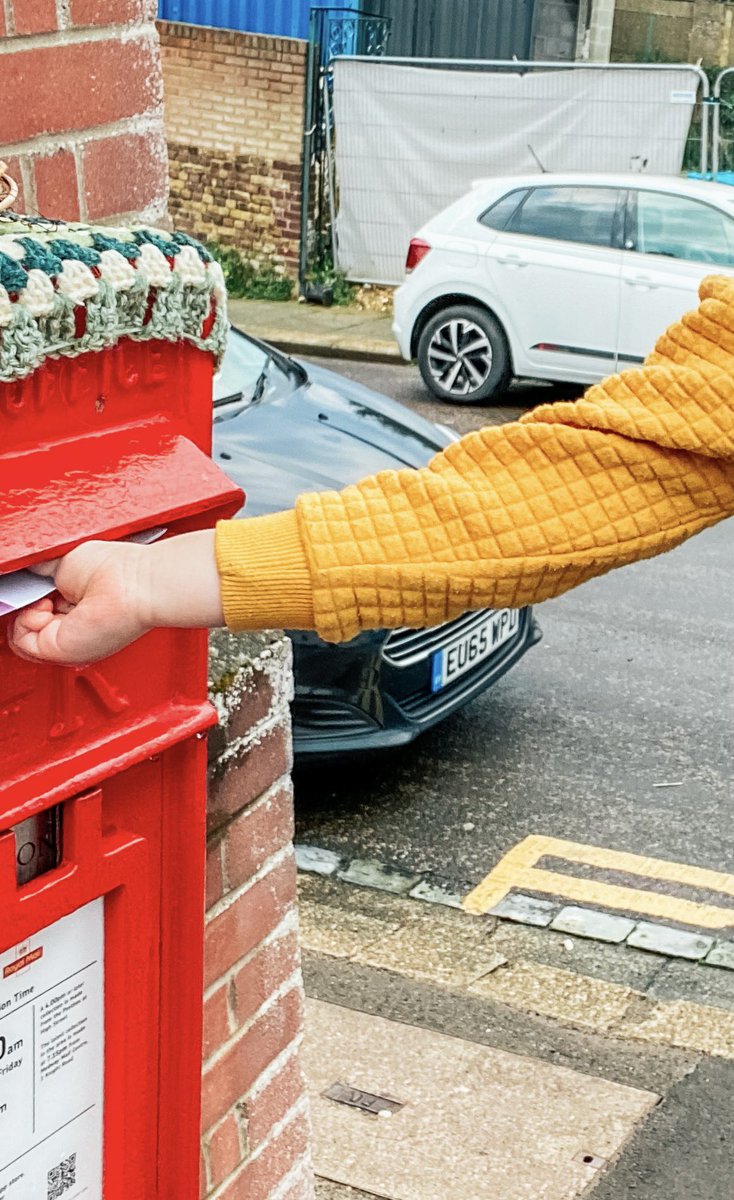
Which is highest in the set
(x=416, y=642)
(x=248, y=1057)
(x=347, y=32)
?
(x=347, y=32)

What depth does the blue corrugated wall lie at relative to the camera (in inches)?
574

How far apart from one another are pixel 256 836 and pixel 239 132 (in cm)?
1366

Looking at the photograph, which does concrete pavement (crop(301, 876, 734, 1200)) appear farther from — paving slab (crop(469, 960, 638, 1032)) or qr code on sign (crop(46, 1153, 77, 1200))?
qr code on sign (crop(46, 1153, 77, 1200))

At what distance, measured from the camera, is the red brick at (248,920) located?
6.81 ft

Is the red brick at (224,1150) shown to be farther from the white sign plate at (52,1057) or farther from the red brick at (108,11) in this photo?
the red brick at (108,11)

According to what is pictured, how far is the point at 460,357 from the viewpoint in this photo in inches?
434

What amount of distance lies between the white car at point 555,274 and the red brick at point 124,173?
8488mm

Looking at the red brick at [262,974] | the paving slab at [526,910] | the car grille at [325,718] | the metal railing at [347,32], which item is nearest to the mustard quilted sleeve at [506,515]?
the red brick at [262,974]

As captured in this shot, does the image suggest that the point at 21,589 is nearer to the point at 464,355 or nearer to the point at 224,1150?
the point at 224,1150

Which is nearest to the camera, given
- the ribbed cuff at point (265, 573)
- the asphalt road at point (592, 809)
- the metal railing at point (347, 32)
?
the ribbed cuff at point (265, 573)

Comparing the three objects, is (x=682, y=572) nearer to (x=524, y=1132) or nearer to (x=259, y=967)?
(x=524, y=1132)

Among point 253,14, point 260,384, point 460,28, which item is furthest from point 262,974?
point 460,28

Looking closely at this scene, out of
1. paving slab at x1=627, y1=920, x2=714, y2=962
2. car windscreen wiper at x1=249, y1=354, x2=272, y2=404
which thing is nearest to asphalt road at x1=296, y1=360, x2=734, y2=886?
paving slab at x1=627, y1=920, x2=714, y2=962

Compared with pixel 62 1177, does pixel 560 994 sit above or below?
below
